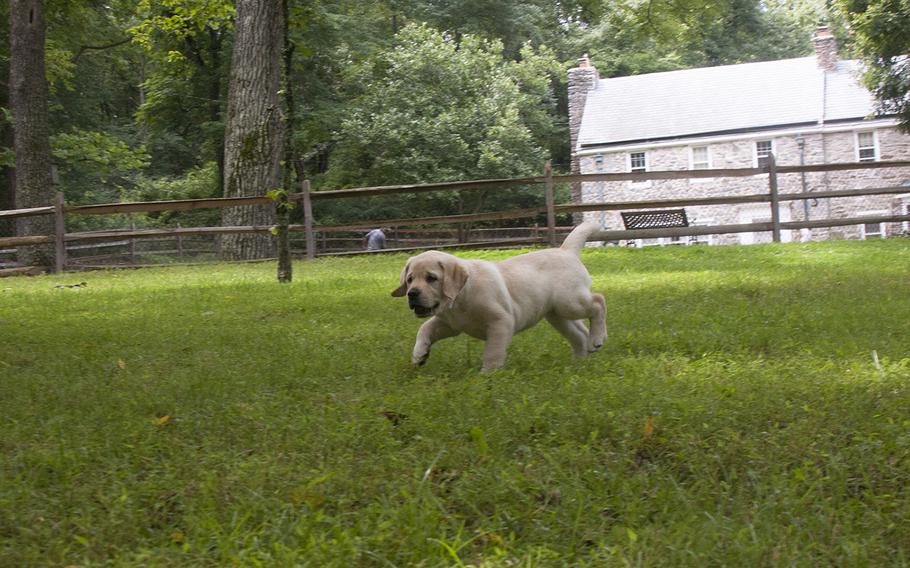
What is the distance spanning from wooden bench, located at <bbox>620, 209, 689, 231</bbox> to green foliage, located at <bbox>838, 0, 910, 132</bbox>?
6950mm

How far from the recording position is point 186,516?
263 cm

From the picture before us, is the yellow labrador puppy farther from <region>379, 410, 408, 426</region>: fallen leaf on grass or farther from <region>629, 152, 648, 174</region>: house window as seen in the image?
<region>629, 152, 648, 174</region>: house window

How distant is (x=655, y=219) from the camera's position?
17844 millimetres

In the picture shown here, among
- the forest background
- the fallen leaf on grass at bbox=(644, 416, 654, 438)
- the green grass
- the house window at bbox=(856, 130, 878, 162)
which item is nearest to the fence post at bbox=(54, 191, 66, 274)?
the forest background

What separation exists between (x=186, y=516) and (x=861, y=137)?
1405 inches

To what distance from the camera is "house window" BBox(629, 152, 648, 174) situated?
36.9m

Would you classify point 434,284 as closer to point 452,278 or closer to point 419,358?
point 452,278

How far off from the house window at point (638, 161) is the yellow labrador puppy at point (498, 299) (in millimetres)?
32338

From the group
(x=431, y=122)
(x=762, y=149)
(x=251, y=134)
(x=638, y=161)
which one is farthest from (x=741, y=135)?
(x=251, y=134)

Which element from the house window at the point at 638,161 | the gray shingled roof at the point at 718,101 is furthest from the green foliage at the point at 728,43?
the house window at the point at 638,161

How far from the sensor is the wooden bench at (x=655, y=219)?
1761 centimetres

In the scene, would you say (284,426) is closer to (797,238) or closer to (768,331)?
(768,331)

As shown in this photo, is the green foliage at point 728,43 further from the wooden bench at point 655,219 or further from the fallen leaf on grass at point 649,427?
the fallen leaf on grass at point 649,427

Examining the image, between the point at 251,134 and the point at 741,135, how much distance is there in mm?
23387
